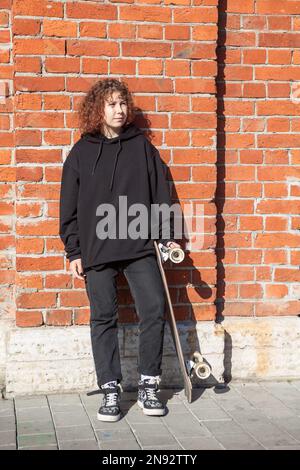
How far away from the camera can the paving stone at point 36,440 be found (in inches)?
144

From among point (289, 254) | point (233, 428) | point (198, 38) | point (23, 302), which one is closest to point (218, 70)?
point (198, 38)

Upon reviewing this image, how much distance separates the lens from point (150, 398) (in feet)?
13.8

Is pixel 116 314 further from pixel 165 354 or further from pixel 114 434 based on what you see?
pixel 114 434

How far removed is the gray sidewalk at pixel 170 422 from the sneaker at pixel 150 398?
4 centimetres

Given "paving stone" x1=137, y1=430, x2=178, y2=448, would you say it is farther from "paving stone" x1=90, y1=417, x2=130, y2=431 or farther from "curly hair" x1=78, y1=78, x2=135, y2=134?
"curly hair" x1=78, y1=78, x2=135, y2=134

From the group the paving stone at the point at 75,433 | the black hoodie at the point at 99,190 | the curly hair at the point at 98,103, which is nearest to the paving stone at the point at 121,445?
the paving stone at the point at 75,433

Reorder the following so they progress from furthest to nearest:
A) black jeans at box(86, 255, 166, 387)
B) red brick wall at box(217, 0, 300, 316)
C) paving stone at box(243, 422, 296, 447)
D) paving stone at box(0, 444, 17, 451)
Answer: red brick wall at box(217, 0, 300, 316), black jeans at box(86, 255, 166, 387), paving stone at box(243, 422, 296, 447), paving stone at box(0, 444, 17, 451)

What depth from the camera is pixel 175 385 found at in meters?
4.71

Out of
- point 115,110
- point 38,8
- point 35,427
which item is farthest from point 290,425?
point 38,8

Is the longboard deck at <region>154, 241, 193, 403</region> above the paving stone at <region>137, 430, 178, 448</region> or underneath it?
above

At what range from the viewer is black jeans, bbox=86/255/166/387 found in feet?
13.9

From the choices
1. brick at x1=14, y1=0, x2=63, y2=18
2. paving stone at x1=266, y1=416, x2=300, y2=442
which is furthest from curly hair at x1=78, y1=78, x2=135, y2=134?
paving stone at x1=266, y1=416, x2=300, y2=442

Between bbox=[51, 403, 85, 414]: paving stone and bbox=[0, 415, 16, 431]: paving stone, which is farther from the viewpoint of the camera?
bbox=[51, 403, 85, 414]: paving stone

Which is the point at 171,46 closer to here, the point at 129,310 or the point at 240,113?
the point at 240,113
